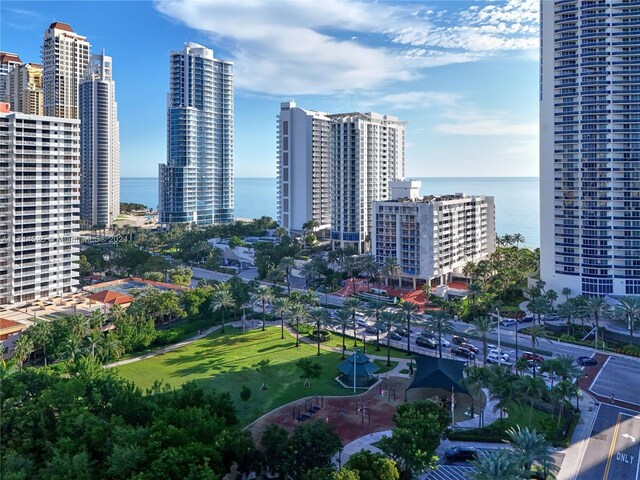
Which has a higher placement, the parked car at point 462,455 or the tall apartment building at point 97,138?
the tall apartment building at point 97,138

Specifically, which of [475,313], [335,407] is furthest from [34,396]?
[475,313]

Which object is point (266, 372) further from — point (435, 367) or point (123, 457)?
point (123, 457)

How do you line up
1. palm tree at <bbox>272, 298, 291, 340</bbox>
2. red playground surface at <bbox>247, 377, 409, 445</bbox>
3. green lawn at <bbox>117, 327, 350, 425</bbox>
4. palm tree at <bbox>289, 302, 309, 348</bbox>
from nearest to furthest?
red playground surface at <bbox>247, 377, 409, 445</bbox> < green lawn at <bbox>117, 327, 350, 425</bbox> < palm tree at <bbox>289, 302, 309, 348</bbox> < palm tree at <bbox>272, 298, 291, 340</bbox>

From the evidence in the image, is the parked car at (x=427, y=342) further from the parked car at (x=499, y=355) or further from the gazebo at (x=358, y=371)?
the gazebo at (x=358, y=371)

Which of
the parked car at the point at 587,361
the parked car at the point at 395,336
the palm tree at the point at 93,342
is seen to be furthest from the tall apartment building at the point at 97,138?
the parked car at the point at 587,361

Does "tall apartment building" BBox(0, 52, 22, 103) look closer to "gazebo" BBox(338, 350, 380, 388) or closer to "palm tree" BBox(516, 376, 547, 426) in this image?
"gazebo" BBox(338, 350, 380, 388)

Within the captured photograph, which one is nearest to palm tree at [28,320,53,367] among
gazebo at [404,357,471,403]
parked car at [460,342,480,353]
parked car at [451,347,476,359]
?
gazebo at [404,357,471,403]

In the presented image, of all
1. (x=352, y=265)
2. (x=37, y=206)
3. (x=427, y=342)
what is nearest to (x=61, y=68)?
(x=37, y=206)
